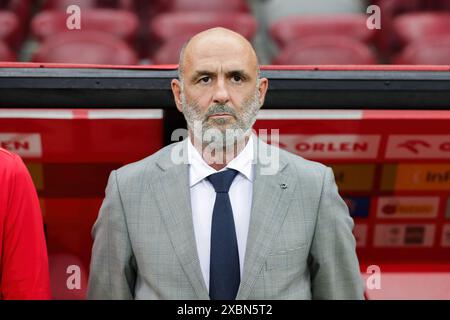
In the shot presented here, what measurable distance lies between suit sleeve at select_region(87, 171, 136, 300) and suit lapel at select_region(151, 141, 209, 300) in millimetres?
108

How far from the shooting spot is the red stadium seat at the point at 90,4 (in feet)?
15.1

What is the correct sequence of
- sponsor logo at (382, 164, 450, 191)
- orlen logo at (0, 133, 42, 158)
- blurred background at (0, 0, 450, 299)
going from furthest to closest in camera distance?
sponsor logo at (382, 164, 450, 191)
orlen logo at (0, 133, 42, 158)
blurred background at (0, 0, 450, 299)

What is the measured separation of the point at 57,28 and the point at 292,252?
3.07 m

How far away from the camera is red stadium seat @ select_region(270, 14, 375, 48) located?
429cm

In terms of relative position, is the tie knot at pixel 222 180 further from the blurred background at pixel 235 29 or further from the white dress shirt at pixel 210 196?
the blurred background at pixel 235 29

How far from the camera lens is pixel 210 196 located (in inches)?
66.9

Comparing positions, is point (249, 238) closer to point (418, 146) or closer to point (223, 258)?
point (223, 258)

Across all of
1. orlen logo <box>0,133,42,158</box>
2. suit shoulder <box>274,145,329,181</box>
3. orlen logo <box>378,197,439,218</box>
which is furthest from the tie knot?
orlen logo <box>378,197,439,218</box>

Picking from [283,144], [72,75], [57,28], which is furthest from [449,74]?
[57,28]

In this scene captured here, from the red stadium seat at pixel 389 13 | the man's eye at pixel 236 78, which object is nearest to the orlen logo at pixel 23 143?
the man's eye at pixel 236 78

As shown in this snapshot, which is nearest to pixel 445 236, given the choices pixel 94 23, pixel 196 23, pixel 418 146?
pixel 418 146

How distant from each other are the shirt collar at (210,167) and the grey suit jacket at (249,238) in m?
0.02

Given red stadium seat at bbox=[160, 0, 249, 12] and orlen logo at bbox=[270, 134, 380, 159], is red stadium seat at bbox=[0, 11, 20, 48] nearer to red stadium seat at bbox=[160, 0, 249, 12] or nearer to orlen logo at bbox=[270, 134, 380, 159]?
red stadium seat at bbox=[160, 0, 249, 12]

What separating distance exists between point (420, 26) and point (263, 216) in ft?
10.7
